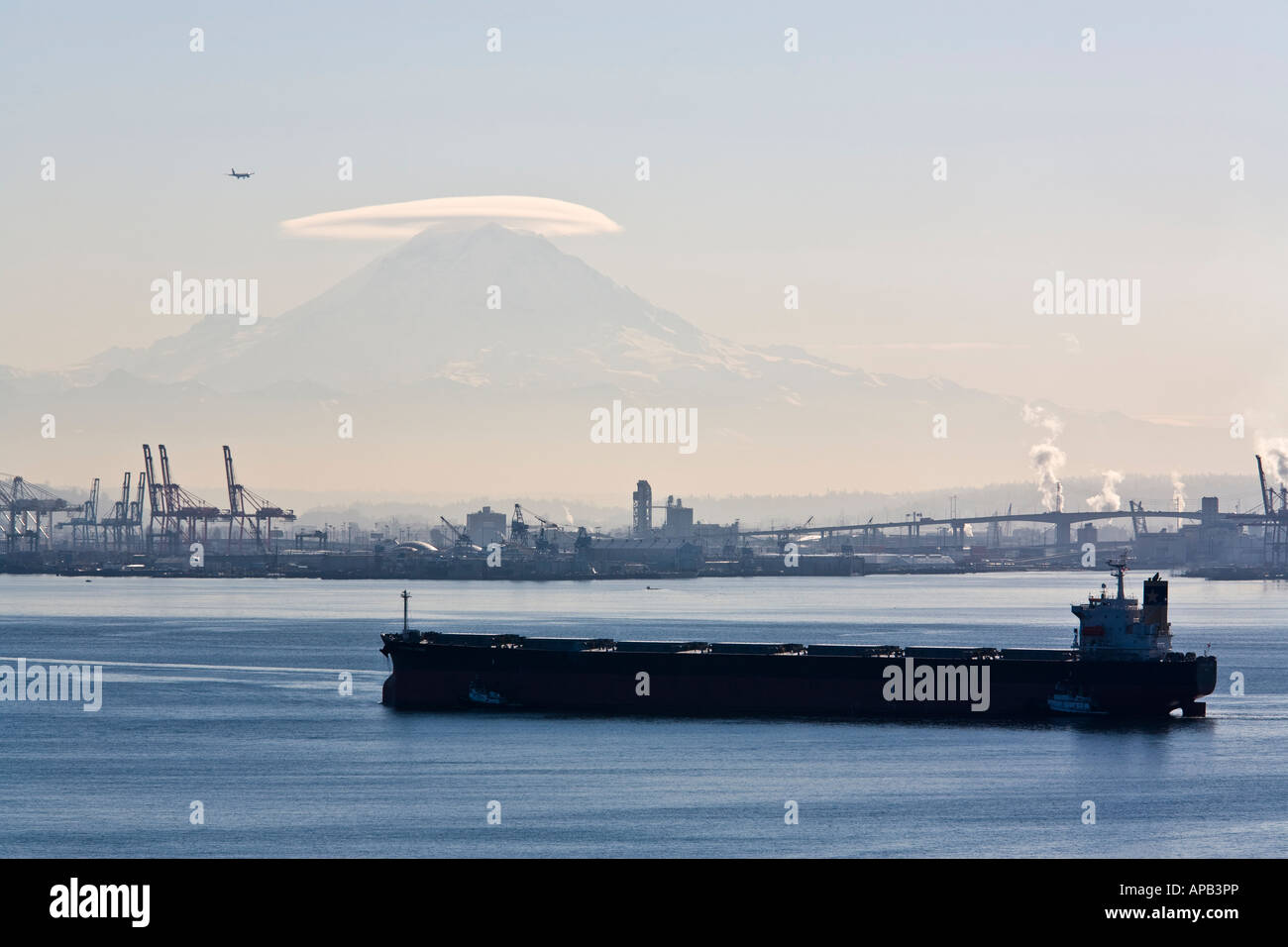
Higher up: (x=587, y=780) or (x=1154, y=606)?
(x=1154, y=606)

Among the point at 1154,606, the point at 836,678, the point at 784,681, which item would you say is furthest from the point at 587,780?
the point at 1154,606

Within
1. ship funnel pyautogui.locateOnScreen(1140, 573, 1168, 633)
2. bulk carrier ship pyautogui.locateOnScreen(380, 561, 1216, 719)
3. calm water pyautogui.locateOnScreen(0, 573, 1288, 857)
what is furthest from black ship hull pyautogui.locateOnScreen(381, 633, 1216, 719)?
calm water pyautogui.locateOnScreen(0, 573, 1288, 857)

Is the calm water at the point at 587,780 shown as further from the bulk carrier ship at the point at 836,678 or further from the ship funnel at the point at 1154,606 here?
the ship funnel at the point at 1154,606

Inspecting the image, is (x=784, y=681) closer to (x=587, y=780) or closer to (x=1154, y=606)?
(x=1154, y=606)

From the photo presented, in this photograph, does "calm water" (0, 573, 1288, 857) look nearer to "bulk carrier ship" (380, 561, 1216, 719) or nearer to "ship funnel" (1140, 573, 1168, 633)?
"bulk carrier ship" (380, 561, 1216, 719)

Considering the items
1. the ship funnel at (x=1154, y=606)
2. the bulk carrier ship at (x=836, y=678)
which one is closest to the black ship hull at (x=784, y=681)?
the bulk carrier ship at (x=836, y=678)

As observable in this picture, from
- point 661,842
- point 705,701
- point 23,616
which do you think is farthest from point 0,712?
point 23,616
